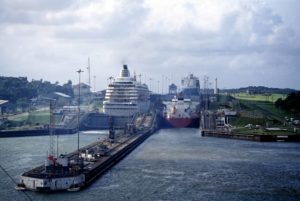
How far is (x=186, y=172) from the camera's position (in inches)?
1292

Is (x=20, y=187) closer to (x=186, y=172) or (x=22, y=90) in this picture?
(x=186, y=172)

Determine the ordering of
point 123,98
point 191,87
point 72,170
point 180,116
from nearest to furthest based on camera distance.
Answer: point 72,170
point 123,98
point 180,116
point 191,87

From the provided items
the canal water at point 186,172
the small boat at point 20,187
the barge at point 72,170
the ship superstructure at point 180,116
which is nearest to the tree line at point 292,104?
the ship superstructure at point 180,116

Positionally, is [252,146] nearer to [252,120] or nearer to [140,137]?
[140,137]

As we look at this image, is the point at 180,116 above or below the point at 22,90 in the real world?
below

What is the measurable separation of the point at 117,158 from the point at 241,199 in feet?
46.7

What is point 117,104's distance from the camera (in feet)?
226

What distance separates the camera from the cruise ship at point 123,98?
68750mm

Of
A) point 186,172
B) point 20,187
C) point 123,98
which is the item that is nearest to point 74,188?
point 20,187

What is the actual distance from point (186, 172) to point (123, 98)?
38.6 metres

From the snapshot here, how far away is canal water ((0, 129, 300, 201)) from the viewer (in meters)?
26.3

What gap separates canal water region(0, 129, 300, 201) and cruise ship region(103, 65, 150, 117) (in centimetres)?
1866

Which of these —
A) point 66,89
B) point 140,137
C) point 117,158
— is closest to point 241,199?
point 117,158

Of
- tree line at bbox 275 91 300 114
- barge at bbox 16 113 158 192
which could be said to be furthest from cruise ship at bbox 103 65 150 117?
barge at bbox 16 113 158 192
